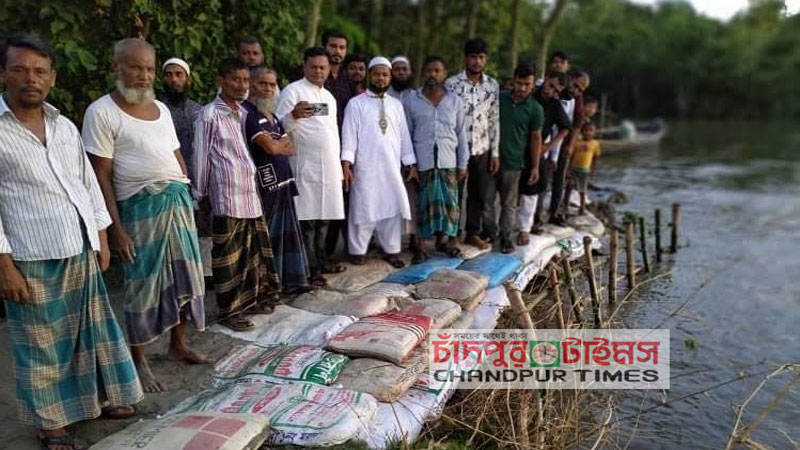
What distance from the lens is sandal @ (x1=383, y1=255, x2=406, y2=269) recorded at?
5.30m

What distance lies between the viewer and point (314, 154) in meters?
4.52

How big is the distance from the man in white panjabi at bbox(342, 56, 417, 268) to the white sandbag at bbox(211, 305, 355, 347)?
1.17 m

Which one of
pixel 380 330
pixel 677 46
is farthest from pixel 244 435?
pixel 677 46

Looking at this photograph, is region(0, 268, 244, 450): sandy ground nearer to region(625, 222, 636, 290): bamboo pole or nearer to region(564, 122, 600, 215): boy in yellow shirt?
region(625, 222, 636, 290): bamboo pole

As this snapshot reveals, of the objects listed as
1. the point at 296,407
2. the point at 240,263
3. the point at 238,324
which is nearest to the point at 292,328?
the point at 238,324

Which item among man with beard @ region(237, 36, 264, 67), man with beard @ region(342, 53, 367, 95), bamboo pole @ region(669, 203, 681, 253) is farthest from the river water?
man with beard @ region(237, 36, 264, 67)

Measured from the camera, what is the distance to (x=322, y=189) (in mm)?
4582

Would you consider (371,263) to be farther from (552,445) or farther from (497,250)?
(552,445)

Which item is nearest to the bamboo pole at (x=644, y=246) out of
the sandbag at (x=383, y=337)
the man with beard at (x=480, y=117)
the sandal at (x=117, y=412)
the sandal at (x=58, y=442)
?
the man with beard at (x=480, y=117)

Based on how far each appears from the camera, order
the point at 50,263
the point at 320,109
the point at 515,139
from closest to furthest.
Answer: the point at 50,263
the point at 320,109
the point at 515,139

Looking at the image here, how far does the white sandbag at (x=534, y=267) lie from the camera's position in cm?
540

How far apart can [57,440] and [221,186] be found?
1.53 metres

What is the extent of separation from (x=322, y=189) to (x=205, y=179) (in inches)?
41.5

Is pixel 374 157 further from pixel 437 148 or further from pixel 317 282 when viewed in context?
pixel 317 282
